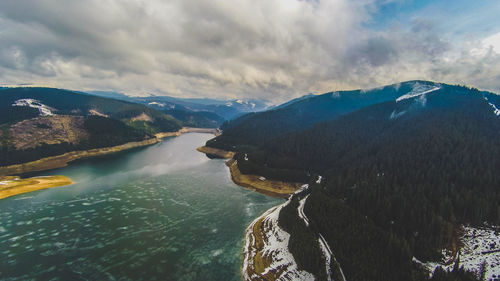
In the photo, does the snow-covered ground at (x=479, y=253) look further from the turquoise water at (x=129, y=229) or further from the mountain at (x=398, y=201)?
the turquoise water at (x=129, y=229)

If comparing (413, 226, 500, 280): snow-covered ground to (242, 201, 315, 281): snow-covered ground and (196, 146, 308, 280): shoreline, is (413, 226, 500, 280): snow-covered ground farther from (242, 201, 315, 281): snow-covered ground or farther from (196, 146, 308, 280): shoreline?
(196, 146, 308, 280): shoreline

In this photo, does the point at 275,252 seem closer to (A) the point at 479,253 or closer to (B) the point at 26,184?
(A) the point at 479,253

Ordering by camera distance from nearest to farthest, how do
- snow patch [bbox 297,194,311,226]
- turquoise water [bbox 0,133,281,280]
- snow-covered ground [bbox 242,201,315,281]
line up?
snow-covered ground [bbox 242,201,315,281], turquoise water [bbox 0,133,281,280], snow patch [bbox 297,194,311,226]

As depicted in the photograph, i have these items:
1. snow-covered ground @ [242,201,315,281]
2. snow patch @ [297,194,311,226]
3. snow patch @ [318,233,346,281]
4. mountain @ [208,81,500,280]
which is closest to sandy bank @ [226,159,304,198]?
mountain @ [208,81,500,280]

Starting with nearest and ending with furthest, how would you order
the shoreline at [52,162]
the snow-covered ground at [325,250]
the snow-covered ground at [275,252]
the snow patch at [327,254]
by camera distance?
the snow patch at [327,254] < the snow-covered ground at [325,250] < the snow-covered ground at [275,252] < the shoreline at [52,162]

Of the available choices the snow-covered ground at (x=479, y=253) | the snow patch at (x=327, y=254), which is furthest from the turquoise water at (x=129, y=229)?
the snow-covered ground at (x=479, y=253)

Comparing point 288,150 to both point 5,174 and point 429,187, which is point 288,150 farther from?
point 5,174
